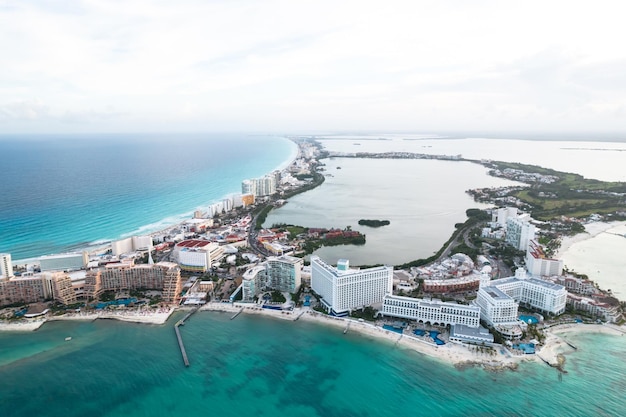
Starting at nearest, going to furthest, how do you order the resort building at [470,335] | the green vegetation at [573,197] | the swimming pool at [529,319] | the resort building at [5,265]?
the resort building at [470,335] < the swimming pool at [529,319] < the resort building at [5,265] < the green vegetation at [573,197]

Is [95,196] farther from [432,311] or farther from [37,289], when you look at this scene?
[432,311]

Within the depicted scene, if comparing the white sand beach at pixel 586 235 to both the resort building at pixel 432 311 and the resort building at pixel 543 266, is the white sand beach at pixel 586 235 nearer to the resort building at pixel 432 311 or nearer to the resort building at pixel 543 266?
the resort building at pixel 543 266

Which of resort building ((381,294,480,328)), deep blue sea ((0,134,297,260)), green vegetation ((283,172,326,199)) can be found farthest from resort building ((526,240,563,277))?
green vegetation ((283,172,326,199))

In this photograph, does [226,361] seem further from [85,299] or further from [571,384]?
[571,384]

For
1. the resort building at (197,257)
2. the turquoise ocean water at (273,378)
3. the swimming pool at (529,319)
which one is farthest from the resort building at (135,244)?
the swimming pool at (529,319)

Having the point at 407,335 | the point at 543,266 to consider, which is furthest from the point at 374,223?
the point at 407,335
